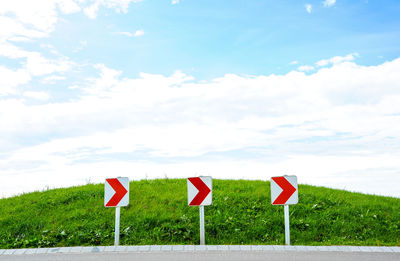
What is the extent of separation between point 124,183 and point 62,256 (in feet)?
7.26

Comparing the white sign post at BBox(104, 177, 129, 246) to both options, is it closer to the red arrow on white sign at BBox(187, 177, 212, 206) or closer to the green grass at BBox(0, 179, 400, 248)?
the green grass at BBox(0, 179, 400, 248)

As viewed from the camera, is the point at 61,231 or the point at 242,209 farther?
the point at 242,209

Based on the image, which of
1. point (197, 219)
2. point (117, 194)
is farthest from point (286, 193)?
point (117, 194)

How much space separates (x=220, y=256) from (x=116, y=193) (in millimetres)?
3158

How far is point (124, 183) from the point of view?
32.4ft

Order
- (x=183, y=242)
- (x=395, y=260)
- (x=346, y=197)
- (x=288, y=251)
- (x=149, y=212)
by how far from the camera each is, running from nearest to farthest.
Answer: (x=395, y=260) < (x=288, y=251) < (x=183, y=242) < (x=149, y=212) < (x=346, y=197)

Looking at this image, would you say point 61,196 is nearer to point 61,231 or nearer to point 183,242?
point 61,231

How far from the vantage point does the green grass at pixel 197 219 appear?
9945mm

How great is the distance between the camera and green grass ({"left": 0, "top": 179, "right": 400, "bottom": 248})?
995cm

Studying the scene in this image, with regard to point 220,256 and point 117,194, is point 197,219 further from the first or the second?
point 220,256

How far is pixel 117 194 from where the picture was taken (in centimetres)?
981

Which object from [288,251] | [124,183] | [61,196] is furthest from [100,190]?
[288,251]

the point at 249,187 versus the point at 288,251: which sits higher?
the point at 249,187

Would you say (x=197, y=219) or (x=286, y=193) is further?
(x=197, y=219)
